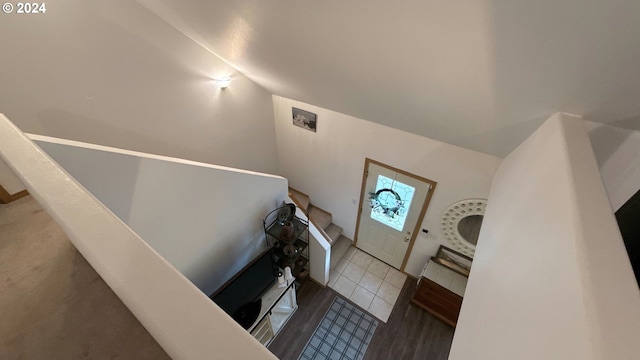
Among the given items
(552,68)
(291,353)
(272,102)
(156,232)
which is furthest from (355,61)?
(291,353)

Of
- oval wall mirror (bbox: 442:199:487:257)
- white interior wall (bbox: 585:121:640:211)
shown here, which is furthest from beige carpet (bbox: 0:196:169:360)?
oval wall mirror (bbox: 442:199:487:257)

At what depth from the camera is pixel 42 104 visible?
6.08 feet

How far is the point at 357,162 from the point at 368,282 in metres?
1.94

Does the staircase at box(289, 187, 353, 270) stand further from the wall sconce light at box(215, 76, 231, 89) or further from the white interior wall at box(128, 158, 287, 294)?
the wall sconce light at box(215, 76, 231, 89)

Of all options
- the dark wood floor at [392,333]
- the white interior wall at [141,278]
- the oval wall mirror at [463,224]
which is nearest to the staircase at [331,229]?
the dark wood floor at [392,333]

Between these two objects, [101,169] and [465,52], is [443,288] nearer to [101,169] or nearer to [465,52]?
[465,52]

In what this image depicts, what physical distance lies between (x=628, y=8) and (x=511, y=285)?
79 cm

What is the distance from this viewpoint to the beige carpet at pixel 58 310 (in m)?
0.70

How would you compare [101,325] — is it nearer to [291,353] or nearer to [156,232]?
[156,232]

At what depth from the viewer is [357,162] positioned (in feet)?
11.6

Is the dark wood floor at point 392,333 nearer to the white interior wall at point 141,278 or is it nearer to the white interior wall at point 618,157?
the white interior wall at point 618,157

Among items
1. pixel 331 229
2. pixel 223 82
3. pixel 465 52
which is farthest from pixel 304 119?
pixel 465 52

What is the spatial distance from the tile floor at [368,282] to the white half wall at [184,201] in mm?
1615

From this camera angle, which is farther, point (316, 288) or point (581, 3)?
point (316, 288)
